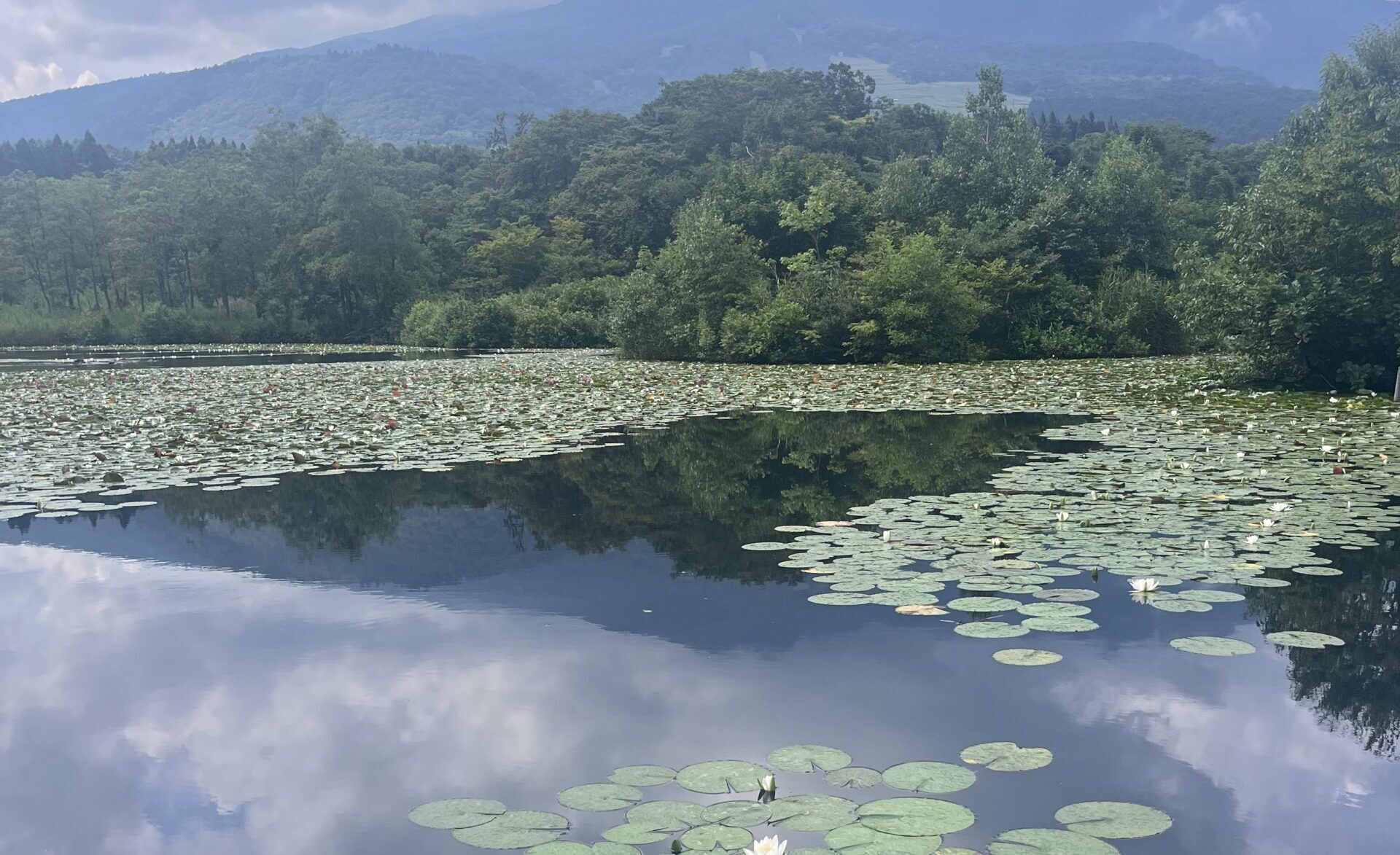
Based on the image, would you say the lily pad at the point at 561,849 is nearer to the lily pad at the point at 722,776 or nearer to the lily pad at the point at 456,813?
the lily pad at the point at 456,813

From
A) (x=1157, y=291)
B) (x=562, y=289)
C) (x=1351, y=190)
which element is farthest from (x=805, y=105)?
(x=1351, y=190)

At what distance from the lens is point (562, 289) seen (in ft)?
171

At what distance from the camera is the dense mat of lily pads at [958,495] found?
5.89 m

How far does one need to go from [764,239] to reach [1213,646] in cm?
3226

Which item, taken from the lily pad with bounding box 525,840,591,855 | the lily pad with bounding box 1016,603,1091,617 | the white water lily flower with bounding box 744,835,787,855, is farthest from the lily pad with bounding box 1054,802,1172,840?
the lily pad with bounding box 1016,603,1091,617

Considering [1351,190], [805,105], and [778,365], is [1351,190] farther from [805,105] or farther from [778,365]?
[805,105]

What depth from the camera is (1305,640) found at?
4.84 m

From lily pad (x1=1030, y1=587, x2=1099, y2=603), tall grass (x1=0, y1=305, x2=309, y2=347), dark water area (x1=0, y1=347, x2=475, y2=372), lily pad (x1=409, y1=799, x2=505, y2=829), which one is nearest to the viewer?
lily pad (x1=409, y1=799, x2=505, y2=829)

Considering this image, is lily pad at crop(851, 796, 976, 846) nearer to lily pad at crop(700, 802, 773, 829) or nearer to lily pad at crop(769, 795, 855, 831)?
lily pad at crop(769, 795, 855, 831)

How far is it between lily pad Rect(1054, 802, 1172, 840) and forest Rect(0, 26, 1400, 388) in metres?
15.1

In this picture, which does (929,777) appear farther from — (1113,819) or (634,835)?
(634,835)

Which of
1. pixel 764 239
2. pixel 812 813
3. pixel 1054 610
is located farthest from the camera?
pixel 764 239

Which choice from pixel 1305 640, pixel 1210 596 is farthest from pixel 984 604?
pixel 1305 640

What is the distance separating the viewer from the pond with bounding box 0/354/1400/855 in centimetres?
333
